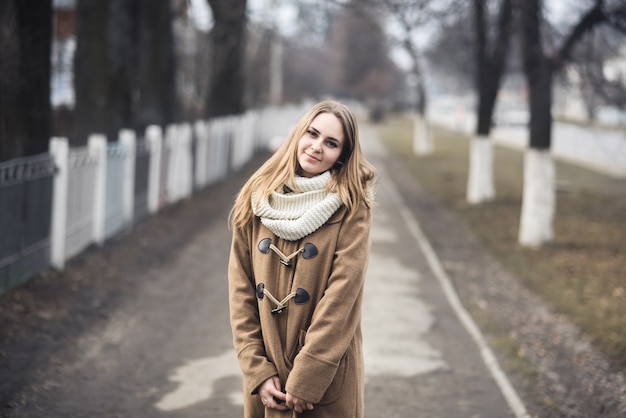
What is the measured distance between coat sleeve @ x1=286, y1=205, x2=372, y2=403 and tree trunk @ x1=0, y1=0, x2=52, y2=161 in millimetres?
6673

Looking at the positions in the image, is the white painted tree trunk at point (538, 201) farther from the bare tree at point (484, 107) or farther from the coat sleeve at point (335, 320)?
the coat sleeve at point (335, 320)

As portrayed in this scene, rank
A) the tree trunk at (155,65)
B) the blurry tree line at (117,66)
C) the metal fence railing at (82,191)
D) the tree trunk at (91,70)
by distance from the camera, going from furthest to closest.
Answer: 1. the tree trunk at (155,65)
2. the tree trunk at (91,70)
3. the blurry tree line at (117,66)
4. the metal fence railing at (82,191)

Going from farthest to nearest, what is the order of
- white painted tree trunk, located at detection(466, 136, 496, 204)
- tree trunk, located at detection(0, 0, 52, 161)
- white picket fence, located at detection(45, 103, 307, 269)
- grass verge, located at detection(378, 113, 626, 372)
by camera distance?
white painted tree trunk, located at detection(466, 136, 496, 204)
white picket fence, located at detection(45, 103, 307, 269)
tree trunk, located at detection(0, 0, 52, 161)
grass verge, located at detection(378, 113, 626, 372)

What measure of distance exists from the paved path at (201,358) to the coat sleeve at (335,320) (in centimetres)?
268

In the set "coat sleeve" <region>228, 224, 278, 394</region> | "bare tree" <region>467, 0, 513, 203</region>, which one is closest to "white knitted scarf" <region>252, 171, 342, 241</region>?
"coat sleeve" <region>228, 224, 278, 394</region>

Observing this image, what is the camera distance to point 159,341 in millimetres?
7160

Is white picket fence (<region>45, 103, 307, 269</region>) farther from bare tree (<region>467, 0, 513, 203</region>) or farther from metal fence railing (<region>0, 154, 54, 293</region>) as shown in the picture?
bare tree (<region>467, 0, 513, 203</region>)

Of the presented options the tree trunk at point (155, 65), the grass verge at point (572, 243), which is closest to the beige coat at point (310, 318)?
the grass verge at point (572, 243)

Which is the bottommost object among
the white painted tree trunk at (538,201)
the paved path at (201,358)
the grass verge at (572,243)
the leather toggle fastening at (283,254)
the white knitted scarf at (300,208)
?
the paved path at (201,358)

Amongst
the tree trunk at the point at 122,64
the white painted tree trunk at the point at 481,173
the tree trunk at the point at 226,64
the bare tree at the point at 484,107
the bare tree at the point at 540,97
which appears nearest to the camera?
the bare tree at the point at 540,97

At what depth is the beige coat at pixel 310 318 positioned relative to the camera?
2.88m

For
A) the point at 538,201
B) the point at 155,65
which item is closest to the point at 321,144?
the point at 538,201

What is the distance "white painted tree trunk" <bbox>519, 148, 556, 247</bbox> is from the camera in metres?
13.0

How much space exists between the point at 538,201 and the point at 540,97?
171 cm
